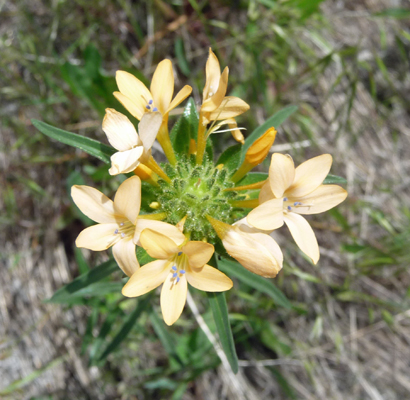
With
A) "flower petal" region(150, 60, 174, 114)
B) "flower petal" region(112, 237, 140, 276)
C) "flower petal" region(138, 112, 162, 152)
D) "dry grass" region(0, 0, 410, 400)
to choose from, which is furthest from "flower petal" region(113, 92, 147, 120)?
"dry grass" region(0, 0, 410, 400)

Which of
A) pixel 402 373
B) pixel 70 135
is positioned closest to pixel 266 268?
pixel 70 135

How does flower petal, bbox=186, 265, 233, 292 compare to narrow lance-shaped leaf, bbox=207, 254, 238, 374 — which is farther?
narrow lance-shaped leaf, bbox=207, 254, 238, 374

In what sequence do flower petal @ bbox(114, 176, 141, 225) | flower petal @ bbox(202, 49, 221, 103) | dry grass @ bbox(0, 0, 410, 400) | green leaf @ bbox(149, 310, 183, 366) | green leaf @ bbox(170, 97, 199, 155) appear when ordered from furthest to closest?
dry grass @ bbox(0, 0, 410, 400), green leaf @ bbox(149, 310, 183, 366), green leaf @ bbox(170, 97, 199, 155), flower petal @ bbox(202, 49, 221, 103), flower petal @ bbox(114, 176, 141, 225)

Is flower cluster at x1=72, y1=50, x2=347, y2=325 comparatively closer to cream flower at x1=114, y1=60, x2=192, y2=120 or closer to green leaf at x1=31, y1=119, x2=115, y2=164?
cream flower at x1=114, y1=60, x2=192, y2=120

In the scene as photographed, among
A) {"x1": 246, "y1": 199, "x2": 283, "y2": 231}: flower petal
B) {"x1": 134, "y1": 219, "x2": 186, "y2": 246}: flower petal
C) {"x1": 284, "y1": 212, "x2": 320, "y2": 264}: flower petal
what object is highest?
{"x1": 246, "y1": 199, "x2": 283, "y2": 231}: flower petal

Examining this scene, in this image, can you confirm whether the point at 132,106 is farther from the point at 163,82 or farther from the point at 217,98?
the point at 217,98

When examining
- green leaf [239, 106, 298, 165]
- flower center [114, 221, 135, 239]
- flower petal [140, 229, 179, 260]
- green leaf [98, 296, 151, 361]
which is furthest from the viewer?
green leaf [98, 296, 151, 361]

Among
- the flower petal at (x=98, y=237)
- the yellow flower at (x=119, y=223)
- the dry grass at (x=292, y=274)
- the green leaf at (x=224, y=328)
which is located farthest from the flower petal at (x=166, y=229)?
the dry grass at (x=292, y=274)
